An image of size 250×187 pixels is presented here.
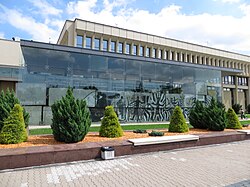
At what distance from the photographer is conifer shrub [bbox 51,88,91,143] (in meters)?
8.04

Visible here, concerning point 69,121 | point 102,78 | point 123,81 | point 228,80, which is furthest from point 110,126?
point 228,80

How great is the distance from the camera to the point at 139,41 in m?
35.7

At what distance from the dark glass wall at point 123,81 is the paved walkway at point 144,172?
12.8 meters

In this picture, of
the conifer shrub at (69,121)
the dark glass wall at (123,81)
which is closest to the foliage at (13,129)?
the conifer shrub at (69,121)

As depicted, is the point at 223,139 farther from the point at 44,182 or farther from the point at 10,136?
the point at 10,136

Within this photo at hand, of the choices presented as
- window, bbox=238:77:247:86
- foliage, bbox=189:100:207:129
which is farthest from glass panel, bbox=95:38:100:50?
window, bbox=238:77:247:86

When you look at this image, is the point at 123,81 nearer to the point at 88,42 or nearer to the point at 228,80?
the point at 88,42

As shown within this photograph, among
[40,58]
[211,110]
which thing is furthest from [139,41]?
[211,110]

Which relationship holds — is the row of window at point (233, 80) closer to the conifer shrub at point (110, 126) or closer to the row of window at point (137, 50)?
the row of window at point (137, 50)

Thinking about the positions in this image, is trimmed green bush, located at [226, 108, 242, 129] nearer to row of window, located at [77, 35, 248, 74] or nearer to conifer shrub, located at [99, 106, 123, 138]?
conifer shrub, located at [99, 106, 123, 138]

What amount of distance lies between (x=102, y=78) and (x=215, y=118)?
11681 millimetres

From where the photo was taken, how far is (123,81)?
21.5m

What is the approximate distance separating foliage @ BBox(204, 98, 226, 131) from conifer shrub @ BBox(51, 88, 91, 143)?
777 cm

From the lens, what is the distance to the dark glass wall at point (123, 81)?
59.5 ft
